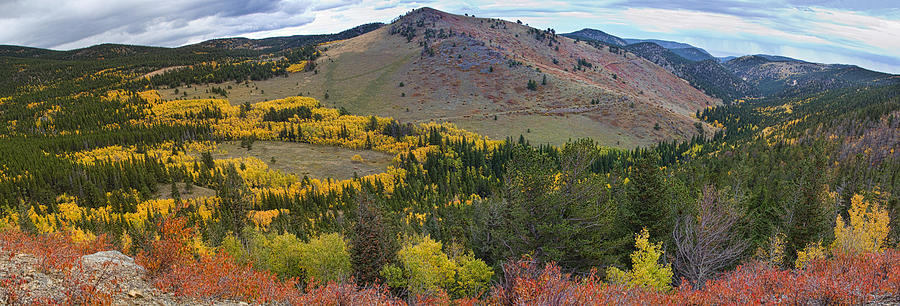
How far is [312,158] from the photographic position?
364 feet

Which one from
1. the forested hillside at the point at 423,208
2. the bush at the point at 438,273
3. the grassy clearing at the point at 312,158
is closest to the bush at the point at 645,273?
the forested hillside at the point at 423,208

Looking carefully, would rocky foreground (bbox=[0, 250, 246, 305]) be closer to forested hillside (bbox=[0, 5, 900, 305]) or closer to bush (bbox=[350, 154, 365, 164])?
forested hillside (bbox=[0, 5, 900, 305])

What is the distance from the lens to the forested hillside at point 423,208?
60.1ft

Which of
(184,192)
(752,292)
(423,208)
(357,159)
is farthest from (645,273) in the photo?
(357,159)

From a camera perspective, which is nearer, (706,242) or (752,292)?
(752,292)

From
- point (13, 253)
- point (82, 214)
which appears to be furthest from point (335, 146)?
point (13, 253)

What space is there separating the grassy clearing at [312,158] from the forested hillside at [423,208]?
188 cm

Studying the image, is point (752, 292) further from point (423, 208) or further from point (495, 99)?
point (495, 99)

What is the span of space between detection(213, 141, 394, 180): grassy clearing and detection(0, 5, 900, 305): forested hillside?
1878mm

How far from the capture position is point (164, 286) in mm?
16047

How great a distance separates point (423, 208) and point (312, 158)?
4604cm

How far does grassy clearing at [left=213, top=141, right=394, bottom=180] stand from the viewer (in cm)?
10094

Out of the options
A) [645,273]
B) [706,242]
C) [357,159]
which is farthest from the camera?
Answer: [357,159]

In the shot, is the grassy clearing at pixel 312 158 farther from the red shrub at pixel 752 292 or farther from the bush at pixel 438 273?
the red shrub at pixel 752 292
